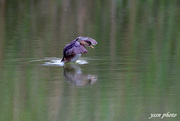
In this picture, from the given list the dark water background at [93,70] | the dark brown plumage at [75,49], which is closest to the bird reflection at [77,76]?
the dark water background at [93,70]

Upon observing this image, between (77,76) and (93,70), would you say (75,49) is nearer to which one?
(93,70)

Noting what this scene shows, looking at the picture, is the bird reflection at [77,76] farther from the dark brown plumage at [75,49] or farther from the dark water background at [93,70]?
the dark brown plumage at [75,49]

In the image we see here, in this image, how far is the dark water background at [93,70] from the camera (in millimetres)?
4961

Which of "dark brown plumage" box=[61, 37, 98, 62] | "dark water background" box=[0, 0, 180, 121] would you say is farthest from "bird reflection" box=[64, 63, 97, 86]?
"dark brown plumage" box=[61, 37, 98, 62]

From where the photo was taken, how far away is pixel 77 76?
646 centimetres

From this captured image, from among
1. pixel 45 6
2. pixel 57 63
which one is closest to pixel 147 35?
pixel 57 63

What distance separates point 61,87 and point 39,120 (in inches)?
46.2

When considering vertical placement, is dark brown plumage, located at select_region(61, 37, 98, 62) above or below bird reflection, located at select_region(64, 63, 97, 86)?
above

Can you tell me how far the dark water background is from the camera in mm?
4961

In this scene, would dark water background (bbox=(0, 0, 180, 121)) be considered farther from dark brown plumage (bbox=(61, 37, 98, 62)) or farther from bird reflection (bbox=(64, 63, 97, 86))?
dark brown plumage (bbox=(61, 37, 98, 62))

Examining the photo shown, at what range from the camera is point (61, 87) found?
5828 mm

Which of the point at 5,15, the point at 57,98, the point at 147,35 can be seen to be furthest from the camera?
the point at 5,15

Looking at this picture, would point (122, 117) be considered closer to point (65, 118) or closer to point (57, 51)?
point (65, 118)

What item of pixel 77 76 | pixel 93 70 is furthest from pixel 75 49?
pixel 77 76
